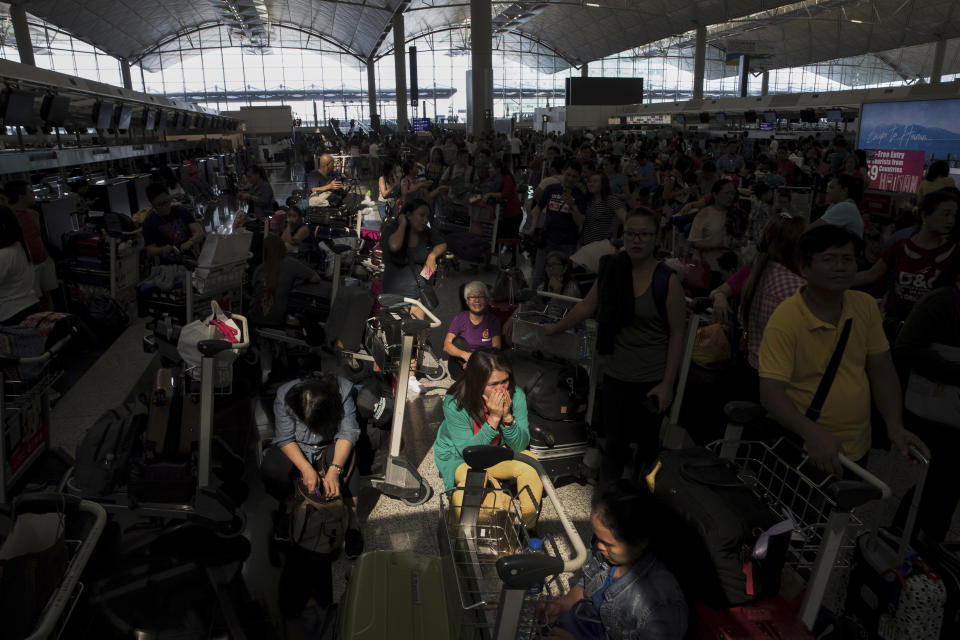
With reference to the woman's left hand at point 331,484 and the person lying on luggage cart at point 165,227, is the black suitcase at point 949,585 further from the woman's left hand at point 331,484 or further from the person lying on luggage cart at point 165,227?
the person lying on luggage cart at point 165,227

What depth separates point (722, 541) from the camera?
1.76 metres

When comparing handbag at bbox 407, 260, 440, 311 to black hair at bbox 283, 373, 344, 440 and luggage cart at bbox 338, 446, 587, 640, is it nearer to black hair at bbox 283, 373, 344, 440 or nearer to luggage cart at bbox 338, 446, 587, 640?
black hair at bbox 283, 373, 344, 440

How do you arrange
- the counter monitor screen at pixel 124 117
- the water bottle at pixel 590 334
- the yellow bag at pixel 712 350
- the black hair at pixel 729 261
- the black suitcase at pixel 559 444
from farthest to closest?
the counter monitor screen at pixel 124 117, the black hair at pixel 729 261, the water bottle at pixel 590 334, the yellow bag at pixel 712 350, the black suitcase at pixel 559 444

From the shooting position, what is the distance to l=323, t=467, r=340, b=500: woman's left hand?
3.05 meters

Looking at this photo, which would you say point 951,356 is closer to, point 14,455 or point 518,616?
point 518,616

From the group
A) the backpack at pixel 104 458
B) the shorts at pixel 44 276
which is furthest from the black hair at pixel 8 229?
the backpack at pixel 104 458

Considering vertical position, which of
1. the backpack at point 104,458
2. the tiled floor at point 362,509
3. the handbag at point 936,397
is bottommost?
the tiled floor at point 362,509

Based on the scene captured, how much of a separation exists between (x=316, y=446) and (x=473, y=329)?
5.09 feet

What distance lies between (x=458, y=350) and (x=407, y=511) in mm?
1228

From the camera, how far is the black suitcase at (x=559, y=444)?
3.60 m

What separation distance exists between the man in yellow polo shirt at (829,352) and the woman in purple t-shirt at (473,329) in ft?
7.75

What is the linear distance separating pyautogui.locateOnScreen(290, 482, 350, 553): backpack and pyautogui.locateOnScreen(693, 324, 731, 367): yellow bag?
2428 mm

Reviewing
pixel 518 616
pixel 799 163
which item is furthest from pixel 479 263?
pixel 799 163

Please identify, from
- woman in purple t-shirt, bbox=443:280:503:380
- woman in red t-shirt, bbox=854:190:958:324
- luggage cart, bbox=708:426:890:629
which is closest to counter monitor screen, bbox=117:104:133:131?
woman in purple t-shirt, bbox=443:280:503:380
